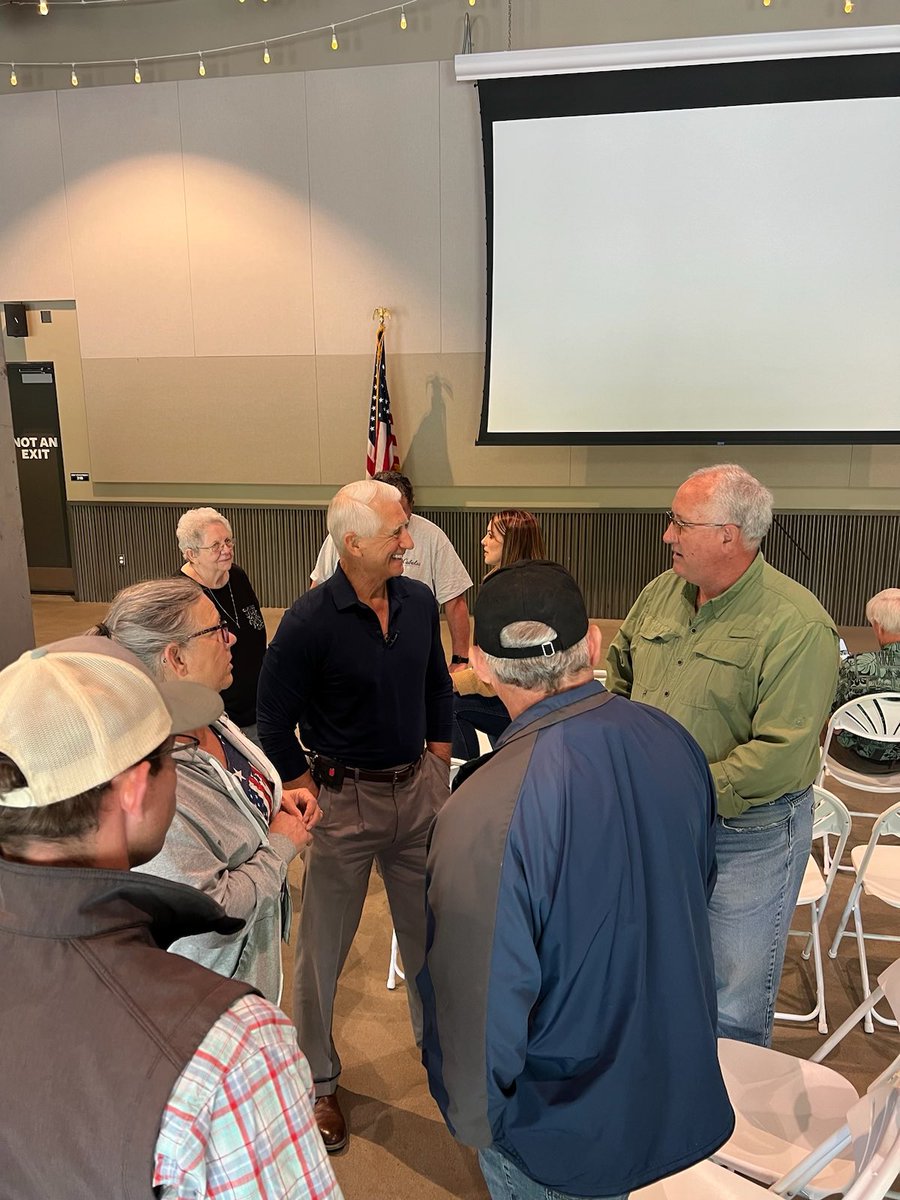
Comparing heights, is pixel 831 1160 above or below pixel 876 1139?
below

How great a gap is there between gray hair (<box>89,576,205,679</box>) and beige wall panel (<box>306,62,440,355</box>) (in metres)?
5.75

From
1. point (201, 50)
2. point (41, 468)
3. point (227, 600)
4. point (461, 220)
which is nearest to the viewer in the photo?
point (227, 600)

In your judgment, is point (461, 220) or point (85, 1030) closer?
point (85, 1030)

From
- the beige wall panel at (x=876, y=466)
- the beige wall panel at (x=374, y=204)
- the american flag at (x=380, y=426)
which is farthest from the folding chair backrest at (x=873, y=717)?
the beige wall panel at (x=374, y=204)

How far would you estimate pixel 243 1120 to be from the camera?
2.71 feet

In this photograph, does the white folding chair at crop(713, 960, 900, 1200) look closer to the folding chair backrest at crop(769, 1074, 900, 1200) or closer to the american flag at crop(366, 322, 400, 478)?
the folding chair backrest at crop(769, 1074, 900, 1200)

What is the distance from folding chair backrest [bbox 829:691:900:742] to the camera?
10.7 ft

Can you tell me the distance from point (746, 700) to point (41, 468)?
303 inches

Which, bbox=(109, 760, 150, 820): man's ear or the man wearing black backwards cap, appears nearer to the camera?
bbox=(109, 760, 150, 820): man's ear

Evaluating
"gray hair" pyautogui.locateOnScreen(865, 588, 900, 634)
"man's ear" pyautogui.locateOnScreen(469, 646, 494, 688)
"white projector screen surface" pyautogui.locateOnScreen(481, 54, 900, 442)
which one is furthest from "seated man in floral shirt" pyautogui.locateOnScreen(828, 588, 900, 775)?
"white projector screen surface" pyautogui.locateOnScreen(481, 54, 900, 442)

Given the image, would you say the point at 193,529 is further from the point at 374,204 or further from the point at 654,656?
the point at 374,204

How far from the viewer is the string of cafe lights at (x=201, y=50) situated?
669 cm

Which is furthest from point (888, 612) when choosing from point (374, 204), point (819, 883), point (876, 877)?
point (374, 204)

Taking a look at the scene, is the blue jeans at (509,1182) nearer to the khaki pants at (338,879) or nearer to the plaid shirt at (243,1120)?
the plaid shirt at (243,1120)
